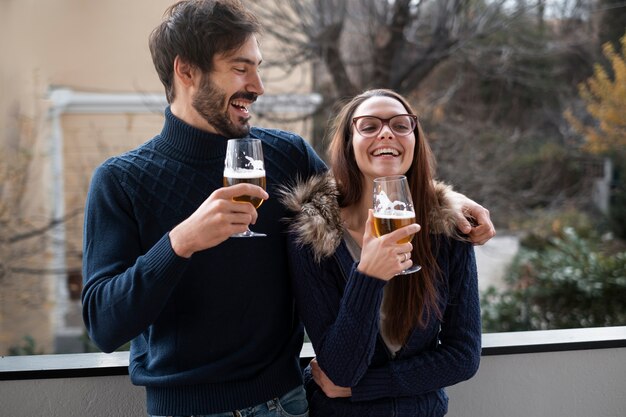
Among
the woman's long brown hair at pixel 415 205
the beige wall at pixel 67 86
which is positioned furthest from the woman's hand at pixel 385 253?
the beige wall at pixel 67 86

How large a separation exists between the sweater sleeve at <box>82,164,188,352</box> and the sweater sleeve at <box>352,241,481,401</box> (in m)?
0.63

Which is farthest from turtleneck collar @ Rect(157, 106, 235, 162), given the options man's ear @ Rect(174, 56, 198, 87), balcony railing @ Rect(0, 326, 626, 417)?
balcony railing @ Rect(0, 326, 626, 417)

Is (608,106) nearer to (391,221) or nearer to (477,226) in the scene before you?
(477,226)

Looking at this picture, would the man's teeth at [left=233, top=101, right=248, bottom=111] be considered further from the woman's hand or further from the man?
the woman's hand

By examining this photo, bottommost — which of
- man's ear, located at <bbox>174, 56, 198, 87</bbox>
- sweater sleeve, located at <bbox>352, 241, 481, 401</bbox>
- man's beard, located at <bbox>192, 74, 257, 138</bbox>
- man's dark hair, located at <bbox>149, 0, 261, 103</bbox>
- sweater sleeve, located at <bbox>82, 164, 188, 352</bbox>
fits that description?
sweater sleeve, located at <bbox>352, 241, 481, 401</bbox>

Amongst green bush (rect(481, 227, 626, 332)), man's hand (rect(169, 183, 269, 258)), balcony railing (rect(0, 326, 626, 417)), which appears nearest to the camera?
man's hand (rect(169, 183, 269, 258))

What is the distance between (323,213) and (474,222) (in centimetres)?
45

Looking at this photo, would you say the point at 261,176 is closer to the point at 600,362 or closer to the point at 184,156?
the point at 184,156

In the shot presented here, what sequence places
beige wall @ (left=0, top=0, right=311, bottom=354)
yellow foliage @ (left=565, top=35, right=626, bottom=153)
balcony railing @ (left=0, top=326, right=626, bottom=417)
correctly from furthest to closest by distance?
yellow foliage @ (left=565, top=35, right=626, bottom=153) → beige wall @ (left=0, top=0, right=311, bottom=354) → balcony railing @ (left=0, top=326, right=626, bottom=417)

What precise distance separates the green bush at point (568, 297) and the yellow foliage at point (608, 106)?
1.99m

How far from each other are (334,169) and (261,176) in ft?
1.53

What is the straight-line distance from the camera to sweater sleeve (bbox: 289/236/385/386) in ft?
5.34

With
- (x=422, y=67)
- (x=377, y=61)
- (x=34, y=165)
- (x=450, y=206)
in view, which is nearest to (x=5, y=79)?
(x=34, y=165)

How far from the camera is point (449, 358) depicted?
1.79 meters
